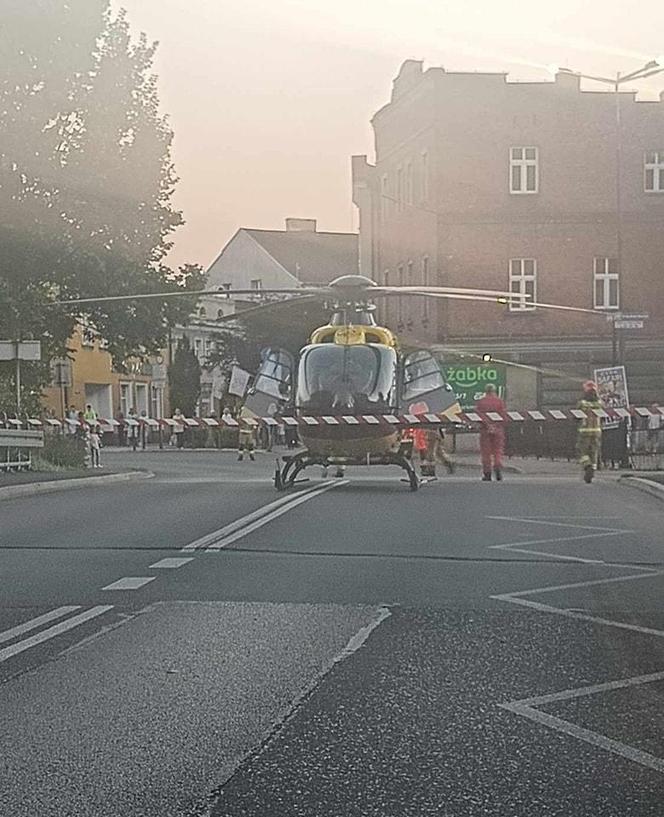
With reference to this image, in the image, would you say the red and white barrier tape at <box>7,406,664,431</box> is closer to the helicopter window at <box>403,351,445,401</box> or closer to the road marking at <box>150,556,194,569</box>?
the helicopter window at <box>403,351,445,401</box>

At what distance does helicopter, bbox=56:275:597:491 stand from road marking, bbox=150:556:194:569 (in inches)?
370

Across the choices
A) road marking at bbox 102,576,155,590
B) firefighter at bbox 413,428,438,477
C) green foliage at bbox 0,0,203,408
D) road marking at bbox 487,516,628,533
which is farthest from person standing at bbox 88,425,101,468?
road marking at bbox 102,576,155,590

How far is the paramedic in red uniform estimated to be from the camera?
24.8 meters

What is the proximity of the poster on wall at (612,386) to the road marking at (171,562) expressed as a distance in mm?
22624

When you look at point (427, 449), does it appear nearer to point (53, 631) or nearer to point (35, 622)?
point (35, 622)

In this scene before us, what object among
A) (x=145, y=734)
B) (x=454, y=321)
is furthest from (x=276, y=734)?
(x=454, y=321)

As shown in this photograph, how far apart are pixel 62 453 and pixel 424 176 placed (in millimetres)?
24726

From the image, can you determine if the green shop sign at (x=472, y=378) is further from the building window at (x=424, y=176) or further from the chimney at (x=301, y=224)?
the chimney at (x=301, y=224)

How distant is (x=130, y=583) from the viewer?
10625 millimetres

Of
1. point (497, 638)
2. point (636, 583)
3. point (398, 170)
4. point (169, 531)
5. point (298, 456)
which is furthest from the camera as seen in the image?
point (398, 170)

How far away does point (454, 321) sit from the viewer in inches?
1956

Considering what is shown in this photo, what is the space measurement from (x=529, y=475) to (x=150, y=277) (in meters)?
10.5

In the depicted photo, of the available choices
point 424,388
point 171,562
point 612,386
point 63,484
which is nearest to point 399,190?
point 612,386

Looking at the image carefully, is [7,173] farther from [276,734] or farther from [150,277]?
[276,734]
